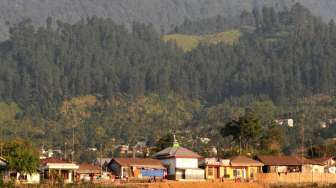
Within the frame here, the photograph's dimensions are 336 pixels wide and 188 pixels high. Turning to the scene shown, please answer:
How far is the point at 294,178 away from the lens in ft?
319

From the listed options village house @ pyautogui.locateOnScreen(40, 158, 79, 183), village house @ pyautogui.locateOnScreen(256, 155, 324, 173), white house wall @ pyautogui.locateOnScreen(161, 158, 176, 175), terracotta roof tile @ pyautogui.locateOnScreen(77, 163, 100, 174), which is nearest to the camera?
village house @ pyautogui.locateOnScreen(40, 158, 79, 183)

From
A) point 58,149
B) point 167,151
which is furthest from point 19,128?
point 167,151

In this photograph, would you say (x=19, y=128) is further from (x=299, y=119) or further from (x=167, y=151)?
(x=167, y=151)

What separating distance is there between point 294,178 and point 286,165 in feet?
23.9

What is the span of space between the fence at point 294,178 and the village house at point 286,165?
3.92 meters

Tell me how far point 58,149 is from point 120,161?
240 feet

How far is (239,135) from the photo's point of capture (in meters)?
123

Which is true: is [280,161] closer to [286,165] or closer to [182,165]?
[286,165]

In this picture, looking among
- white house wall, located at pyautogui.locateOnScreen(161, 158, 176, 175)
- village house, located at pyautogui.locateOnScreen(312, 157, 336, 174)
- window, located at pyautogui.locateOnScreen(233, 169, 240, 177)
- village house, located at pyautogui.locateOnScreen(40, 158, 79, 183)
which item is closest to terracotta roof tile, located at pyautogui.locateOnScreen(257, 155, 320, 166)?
village house, located at pyautogui.locateOnScreen(312, 157, 336, 174)

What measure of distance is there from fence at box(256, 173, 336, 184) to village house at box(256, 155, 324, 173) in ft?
12.8

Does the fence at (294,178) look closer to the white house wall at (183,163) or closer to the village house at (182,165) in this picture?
the village house at (182,165)

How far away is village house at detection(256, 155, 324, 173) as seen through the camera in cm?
10419

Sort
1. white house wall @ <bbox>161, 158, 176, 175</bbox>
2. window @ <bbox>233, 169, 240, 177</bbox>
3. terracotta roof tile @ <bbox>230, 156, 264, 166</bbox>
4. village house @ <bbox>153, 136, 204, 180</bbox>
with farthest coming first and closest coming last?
1. window @ <bbox>233, 169, 240, 177</bbox>
2. terracotta roof tile @ <bbox>230, 156, 264, 166</bbox>
3. white house wall @ <bbox>161, 158, 176, 175</bbox>
4. village house @ <bbox>153, 136, 204, 180</bbox>

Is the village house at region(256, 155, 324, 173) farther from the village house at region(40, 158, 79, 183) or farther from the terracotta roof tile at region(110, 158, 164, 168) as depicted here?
the village house at region(40, 158, 79, 183)
